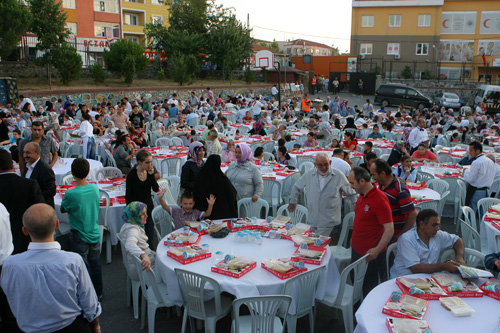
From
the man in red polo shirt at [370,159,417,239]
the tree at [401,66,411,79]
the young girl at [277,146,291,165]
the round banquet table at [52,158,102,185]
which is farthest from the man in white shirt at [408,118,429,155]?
the tree at [401,66,411,79]

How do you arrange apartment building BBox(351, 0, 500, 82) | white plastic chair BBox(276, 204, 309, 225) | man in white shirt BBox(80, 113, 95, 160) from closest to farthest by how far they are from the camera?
white plastic chair BBox(276, 204, 309, 225) < man in white shirt BBox(80, 113, 95, 160) < apartment building BBox(351, 0, 500, 82)

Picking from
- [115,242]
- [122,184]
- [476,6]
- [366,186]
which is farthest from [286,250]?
[476,6]

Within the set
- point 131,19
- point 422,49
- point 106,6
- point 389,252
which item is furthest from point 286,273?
point 131,19

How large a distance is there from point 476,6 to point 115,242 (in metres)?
45.9

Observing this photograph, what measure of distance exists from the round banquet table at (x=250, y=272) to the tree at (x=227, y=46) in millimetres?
30137

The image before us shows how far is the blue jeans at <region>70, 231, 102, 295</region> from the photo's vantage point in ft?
15.6

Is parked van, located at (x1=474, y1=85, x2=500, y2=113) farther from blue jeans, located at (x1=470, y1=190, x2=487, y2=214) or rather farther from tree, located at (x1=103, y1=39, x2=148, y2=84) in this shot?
blue jeans, located at (x1=470, y1=190, x2=487, y2=214)

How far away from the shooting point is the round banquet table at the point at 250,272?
3.98m

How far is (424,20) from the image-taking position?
138 feet

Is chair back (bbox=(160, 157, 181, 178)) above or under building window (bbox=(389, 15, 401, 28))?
under

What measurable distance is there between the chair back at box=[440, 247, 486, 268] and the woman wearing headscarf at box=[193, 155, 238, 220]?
106 inches

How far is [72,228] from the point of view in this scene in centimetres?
471

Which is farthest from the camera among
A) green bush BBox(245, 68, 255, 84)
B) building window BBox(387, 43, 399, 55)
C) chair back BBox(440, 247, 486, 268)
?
building window BBox(387, 43, 399, 55)

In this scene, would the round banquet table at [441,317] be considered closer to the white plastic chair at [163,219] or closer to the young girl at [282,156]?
the white plastic chair at [163,219]
